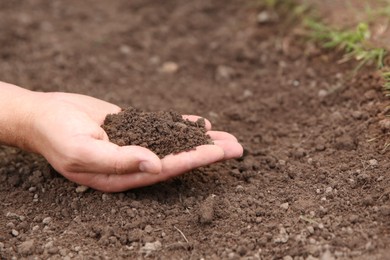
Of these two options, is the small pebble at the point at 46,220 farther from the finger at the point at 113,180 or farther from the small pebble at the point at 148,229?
the small pebble at the point at 148,229

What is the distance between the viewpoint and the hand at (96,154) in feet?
6.25

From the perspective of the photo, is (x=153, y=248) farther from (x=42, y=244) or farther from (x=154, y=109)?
(x=154, y=109)

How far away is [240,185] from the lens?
2.19m

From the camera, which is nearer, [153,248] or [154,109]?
[153,248]

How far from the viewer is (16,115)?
2.21 meters

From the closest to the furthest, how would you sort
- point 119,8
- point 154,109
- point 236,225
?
point 236,225, point 154,109, point 119,8

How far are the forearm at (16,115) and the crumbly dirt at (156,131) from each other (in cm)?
33

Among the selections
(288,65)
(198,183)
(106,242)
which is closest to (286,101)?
(288,65)

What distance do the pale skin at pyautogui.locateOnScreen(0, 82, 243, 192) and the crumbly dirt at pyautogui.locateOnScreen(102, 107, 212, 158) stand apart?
0.05 metres

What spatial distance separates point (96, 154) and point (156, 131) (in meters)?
0.30

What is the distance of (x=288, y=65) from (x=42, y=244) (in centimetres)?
184

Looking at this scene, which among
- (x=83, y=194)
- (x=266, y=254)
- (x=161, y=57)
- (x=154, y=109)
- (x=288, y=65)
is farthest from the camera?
(x=161, y=57)

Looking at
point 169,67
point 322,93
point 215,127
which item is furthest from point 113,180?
point 169,67

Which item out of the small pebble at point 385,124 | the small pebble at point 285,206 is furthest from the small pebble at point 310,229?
the small pebble at point 385,124
